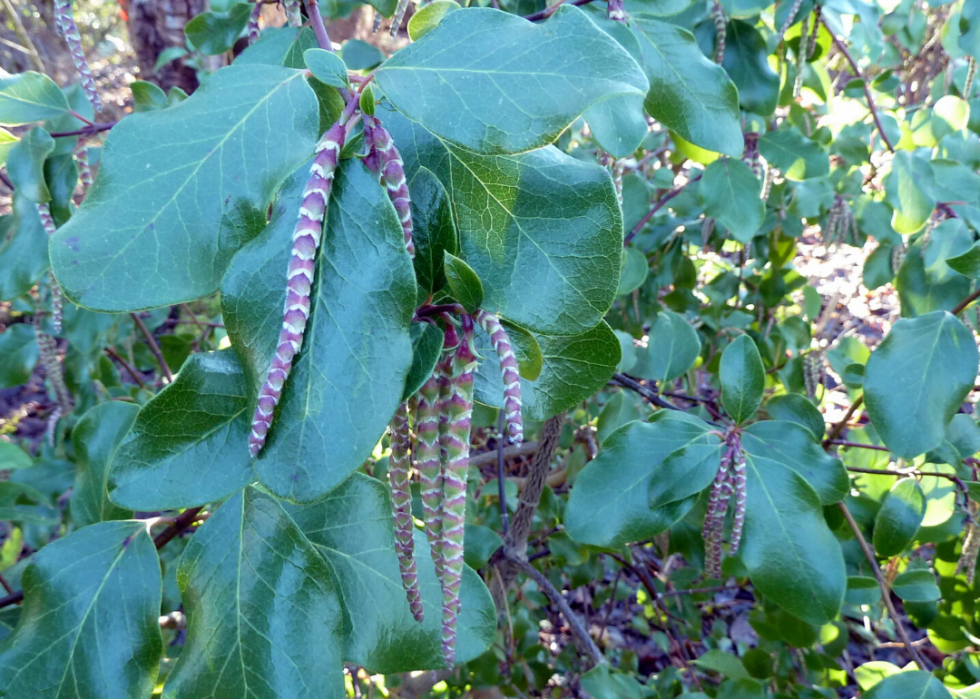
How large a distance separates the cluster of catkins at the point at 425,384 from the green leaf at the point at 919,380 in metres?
0.74

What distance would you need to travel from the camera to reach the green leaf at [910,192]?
41.5 inches

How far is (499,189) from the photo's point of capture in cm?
48

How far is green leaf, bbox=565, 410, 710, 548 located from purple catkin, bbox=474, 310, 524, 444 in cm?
51

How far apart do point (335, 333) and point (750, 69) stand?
0.93 metres

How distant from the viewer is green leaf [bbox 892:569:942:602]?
1.06m

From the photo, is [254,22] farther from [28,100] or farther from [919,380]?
[919,380]

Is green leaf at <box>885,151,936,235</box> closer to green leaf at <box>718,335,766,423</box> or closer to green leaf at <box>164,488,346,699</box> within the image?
green leaf at <box>718,335,766,423</box>

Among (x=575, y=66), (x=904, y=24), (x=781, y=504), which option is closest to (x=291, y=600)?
(x=575, y=66)

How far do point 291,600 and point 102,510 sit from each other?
368 millimetres

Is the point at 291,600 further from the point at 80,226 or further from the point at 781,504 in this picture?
the point at 781,504

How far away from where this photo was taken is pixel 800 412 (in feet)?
3.59

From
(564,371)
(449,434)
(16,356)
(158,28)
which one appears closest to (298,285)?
(449,434)

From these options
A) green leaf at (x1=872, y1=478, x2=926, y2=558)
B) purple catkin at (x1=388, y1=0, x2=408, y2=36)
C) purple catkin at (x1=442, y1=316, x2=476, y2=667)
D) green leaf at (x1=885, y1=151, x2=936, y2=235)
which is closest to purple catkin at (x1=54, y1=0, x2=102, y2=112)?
purple catkin at (x1=388, y1=0, x2=408, y2=36)

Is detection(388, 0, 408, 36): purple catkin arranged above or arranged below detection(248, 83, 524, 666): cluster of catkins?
above
